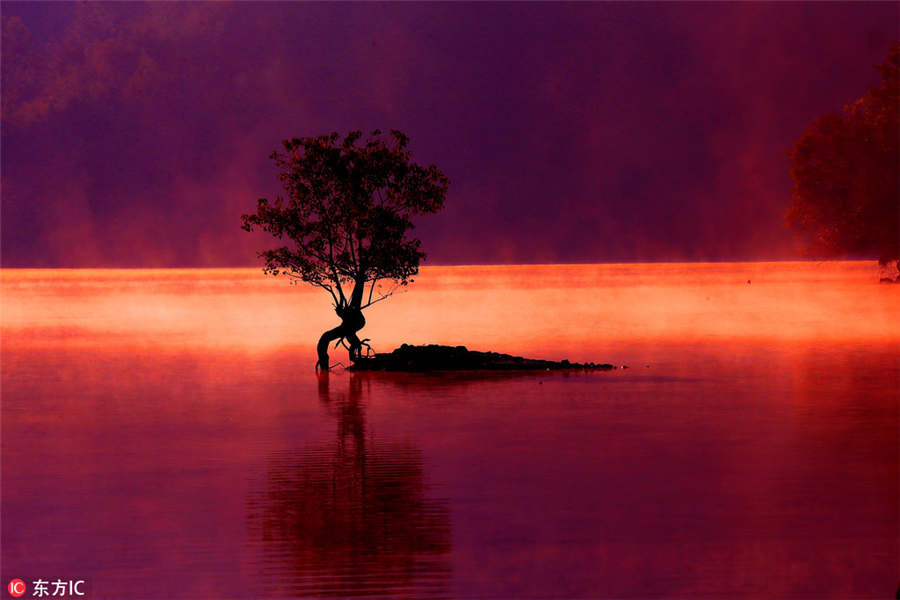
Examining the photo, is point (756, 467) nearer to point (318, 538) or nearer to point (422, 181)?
point (318, 538)

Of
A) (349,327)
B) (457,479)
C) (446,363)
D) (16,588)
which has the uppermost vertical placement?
(349,327)

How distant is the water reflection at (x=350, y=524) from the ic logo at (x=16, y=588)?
109 inches

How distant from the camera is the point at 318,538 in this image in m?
17.1

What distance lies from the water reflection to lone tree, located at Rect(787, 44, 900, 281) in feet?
263

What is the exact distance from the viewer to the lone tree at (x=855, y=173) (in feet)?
323

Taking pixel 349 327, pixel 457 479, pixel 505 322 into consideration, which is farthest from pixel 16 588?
pixel 505 322

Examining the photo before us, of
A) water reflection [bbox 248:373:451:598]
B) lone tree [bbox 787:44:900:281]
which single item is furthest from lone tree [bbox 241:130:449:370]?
lone tree [bbox 787:44:900:281]

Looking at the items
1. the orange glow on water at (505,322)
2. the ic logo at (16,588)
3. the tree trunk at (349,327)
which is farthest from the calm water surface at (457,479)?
the orange glow on water at (505,322)

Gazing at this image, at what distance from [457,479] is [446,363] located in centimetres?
2163

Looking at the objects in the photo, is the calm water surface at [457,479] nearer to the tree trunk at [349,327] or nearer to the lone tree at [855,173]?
the tree trunk at [349,327]

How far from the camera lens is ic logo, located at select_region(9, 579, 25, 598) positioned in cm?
1506

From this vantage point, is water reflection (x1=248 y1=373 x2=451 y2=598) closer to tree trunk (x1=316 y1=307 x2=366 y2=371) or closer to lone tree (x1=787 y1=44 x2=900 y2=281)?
tree trunk (x1=316 y1=307 x2=366 y2=371)

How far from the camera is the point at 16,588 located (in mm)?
15203

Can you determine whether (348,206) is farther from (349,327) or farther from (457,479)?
(457,479)
